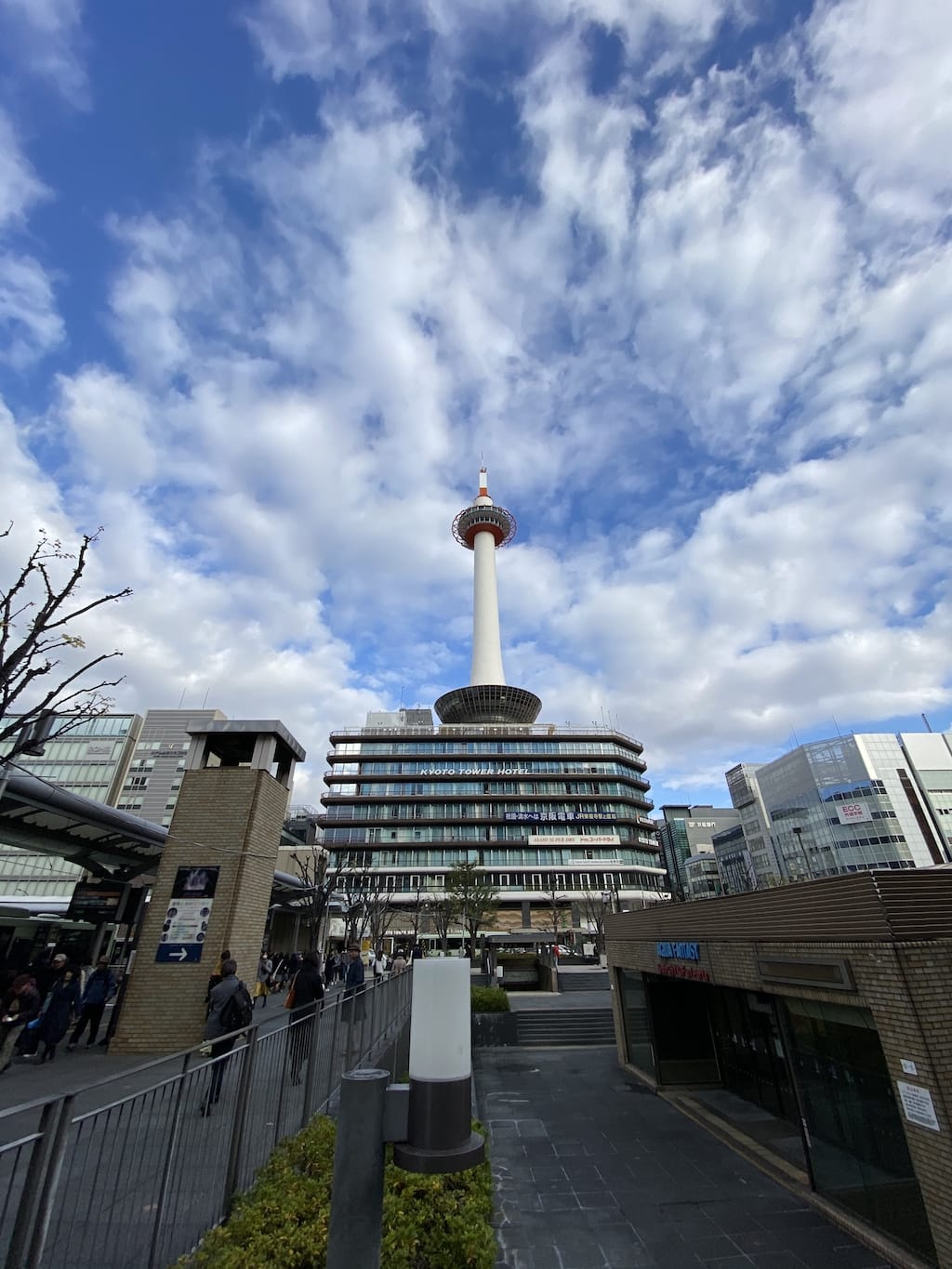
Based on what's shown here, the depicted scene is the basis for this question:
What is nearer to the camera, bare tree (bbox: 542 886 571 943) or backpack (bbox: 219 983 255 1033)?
backpack (bbox: 219 983 255 1033)

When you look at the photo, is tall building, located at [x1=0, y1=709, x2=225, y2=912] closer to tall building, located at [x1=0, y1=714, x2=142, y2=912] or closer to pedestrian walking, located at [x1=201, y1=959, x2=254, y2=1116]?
tall building, located at [x1=0, y1=714, x2=142, y2=912]

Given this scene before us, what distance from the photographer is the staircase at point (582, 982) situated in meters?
31.7

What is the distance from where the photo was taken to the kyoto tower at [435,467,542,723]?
270ft

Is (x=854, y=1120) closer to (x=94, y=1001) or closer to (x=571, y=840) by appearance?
(x=94, y=1001)

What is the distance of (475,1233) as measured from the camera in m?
5.07

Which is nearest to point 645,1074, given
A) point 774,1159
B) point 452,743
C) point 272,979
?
point 774,1159

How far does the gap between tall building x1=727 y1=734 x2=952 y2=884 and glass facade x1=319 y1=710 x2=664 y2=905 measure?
73.4ft

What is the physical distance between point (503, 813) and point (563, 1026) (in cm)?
4526

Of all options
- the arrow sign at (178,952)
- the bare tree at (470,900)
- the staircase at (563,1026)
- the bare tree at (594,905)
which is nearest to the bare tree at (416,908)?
the bare tree at (470,900)

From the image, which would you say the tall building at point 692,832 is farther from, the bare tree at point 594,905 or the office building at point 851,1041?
the office building at point 851,1041

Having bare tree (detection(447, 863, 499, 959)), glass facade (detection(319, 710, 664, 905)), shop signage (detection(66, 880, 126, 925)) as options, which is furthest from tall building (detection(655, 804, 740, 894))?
shop signage (detection(66, 880, 126, 925))

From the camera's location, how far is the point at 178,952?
40.6 ft

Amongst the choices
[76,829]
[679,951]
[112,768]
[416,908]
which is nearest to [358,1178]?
[679,951]

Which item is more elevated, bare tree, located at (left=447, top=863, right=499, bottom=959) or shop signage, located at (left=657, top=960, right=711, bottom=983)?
bare tree, located at (left=447, top=863, right=499, bottom=959)
